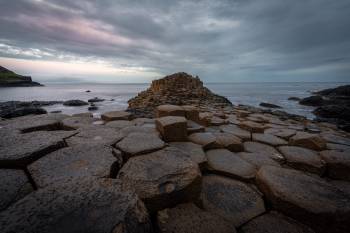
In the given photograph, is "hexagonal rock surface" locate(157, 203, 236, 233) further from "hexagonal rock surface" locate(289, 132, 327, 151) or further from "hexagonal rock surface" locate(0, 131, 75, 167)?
"hexagonal rock surface" locate(289, 132, 327, 151)

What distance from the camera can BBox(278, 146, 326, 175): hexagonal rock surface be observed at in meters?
1.89

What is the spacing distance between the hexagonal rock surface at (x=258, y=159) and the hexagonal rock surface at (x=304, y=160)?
183 millimetres

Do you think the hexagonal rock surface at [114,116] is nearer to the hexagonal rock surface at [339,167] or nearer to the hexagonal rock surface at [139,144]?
the hexagonal rock surface at [139,144]

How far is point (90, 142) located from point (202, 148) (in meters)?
1.19

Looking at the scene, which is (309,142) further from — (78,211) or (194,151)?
(78,211)

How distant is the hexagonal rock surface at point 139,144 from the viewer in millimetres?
1576

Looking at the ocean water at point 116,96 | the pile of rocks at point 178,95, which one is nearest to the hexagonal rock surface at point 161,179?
the pile of rocks at point 178,95

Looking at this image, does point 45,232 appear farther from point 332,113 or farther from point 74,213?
point 332,113

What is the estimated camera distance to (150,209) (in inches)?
43.0

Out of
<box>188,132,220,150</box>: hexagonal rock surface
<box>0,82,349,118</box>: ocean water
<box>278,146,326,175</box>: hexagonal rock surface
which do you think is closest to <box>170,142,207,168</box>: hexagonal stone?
<box>188,132,220,150</box>: hexagonal rock surface

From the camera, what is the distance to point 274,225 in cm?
121

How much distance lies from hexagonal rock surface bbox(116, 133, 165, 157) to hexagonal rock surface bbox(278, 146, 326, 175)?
1.48m

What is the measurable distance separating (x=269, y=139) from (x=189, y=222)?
2106mm

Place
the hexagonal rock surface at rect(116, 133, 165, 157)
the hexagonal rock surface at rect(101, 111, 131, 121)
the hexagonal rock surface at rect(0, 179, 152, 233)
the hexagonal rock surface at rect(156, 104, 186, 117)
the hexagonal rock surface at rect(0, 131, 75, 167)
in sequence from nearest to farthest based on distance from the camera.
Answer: the hexagonal rock surface at rect(0, 179, 152, 233) → the hexagonal rock surface at rect(0, 131, 75, 167) → the hexagonal rock surface at rect(116, 133, 165, 157) → the hexagonal rock surface at rect(156, 104, 186, 117) → the hexagonal rock surface at rect(101, 111, 131, 121)
